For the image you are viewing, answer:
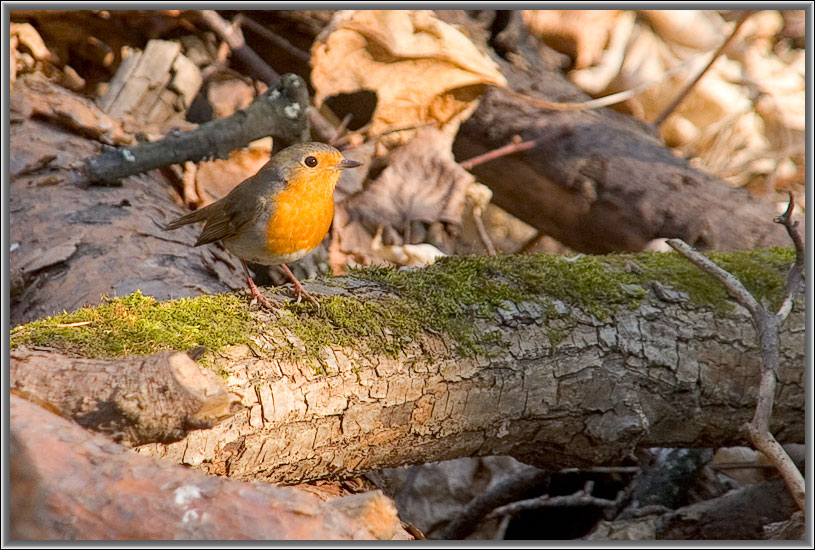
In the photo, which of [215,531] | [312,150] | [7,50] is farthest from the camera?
[312,150]

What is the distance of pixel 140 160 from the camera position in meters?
4.60

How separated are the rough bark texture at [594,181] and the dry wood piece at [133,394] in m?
4.29

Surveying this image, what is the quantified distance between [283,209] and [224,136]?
69.5 inches

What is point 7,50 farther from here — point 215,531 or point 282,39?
point 282,39

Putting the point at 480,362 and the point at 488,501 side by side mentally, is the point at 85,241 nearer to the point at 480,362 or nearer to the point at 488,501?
the point at 480,362

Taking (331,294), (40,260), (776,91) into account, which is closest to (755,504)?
(331,294)

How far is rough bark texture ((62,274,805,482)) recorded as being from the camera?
2443 mm

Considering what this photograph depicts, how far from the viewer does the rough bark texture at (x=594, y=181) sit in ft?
17.7

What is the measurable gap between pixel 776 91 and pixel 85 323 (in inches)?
309

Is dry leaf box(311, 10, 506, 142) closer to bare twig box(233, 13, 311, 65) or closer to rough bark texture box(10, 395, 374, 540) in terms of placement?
bare twig box(233, 13, 311, 65)

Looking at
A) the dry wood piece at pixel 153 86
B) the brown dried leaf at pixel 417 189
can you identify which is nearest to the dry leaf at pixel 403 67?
the brown dried leaf at pixel 417 189

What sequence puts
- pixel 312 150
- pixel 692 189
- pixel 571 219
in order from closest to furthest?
pixel 312 150
pixel 692 189
pixel 571 219

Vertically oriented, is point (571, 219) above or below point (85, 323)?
below

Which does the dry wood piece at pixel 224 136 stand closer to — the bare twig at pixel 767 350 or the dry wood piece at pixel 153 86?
the dry wood piece at pixel 153 86
